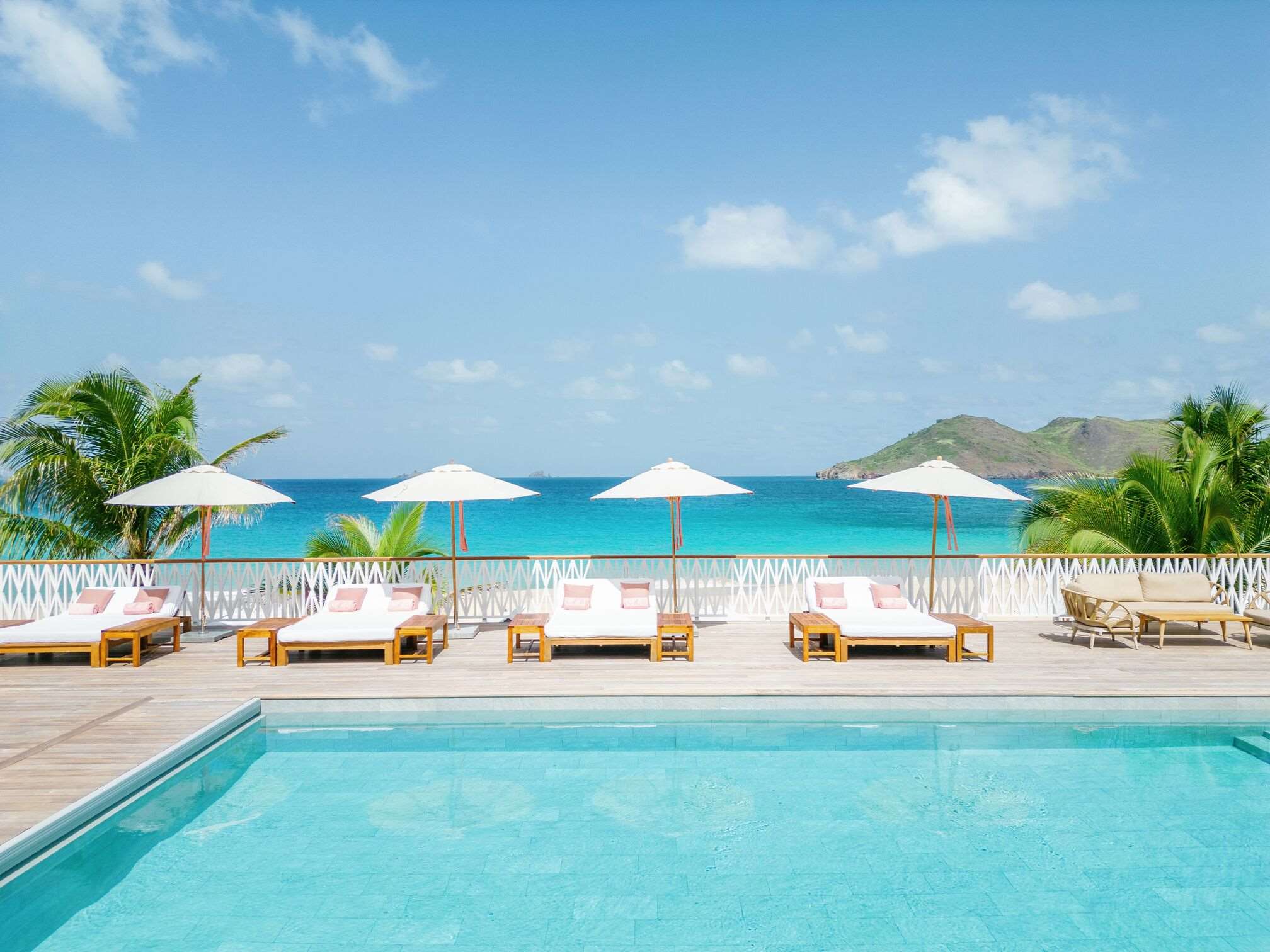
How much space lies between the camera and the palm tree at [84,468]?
10312mm

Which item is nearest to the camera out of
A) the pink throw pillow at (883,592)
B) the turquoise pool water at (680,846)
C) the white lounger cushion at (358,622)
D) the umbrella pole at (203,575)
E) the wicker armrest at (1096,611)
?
the turquoise pool water at (680,846)

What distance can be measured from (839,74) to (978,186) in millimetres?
4633

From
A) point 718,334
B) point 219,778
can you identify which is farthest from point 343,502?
point 219,778

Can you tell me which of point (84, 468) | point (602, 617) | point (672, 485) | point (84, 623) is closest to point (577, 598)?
point (602, 617)

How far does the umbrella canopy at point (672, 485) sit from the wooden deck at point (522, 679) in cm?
171

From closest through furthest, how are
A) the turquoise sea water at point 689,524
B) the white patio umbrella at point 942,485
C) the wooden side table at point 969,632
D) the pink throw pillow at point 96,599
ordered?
1. the wooden side table at point 969,632
2. the white patio umbrella at point 942,485
3. the pink throw pillow at point 96,599
4. the turquoise sea water at point 689,524

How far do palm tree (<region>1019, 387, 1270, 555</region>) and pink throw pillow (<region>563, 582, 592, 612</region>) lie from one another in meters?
7.08

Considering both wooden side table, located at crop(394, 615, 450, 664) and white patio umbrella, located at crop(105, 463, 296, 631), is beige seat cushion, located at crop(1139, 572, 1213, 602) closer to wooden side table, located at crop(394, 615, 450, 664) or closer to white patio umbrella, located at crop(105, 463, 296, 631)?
wooden side table, located at crop(394, 615, 450, 664)

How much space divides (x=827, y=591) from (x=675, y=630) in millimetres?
1917

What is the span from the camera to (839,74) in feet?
55.3

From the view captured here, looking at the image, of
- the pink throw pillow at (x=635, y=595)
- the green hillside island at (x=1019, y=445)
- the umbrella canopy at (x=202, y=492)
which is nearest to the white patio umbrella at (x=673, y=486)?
the pink throw pillow at (x=635, y=595)

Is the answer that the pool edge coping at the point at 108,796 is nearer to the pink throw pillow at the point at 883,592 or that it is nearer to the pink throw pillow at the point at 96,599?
the pink throw pillow at the point at 96,599

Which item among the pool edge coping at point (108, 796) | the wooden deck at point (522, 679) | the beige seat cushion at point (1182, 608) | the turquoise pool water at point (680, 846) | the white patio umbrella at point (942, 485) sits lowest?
the turquoise pool water at point (680, 846)

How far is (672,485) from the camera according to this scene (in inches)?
342
